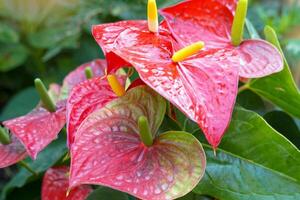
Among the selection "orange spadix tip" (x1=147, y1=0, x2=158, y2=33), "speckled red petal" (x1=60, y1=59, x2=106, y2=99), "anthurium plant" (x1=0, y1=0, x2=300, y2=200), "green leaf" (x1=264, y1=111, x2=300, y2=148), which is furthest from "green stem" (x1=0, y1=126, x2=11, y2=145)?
"green leaf" (x1=264, y1=111, x2=300, y2=148)

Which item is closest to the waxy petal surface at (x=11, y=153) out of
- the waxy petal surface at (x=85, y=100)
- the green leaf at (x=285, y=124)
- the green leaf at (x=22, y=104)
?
the waxy petal surface at (x=85, y=100)

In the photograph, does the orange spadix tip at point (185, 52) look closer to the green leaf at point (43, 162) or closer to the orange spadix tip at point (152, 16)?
the orange spadix tip at point (152, 16)

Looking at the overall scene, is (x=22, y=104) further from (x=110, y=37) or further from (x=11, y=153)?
(x=110, y=37)

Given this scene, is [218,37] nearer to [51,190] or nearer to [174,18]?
[174,18]

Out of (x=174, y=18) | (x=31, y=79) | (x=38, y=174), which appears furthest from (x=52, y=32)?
(x=174, y=18)

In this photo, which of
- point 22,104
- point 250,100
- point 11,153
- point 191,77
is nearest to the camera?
point 191,77

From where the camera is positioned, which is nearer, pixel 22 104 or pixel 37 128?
pixel 37 128

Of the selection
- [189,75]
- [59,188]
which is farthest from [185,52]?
[59,188]

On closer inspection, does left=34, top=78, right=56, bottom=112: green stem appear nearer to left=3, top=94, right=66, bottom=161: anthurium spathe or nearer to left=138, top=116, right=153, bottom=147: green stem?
left=3, top=94, right=66, bottom=161: anthurium spathe
